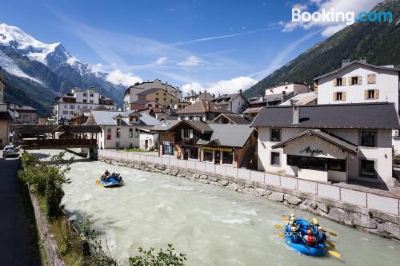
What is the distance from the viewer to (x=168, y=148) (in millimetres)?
A: 45312

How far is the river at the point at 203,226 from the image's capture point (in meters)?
15.9

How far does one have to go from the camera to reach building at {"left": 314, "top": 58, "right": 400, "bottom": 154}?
1679 inches

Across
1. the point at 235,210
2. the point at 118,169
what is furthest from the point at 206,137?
the point at 235,210

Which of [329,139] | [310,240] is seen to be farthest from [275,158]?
[310,240]

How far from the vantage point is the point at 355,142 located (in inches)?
1083

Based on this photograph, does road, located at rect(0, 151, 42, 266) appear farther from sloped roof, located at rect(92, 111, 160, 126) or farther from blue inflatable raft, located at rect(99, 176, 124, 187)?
sloped roof, located at rect(92, 111, 160, 126)

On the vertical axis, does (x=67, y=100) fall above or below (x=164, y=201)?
above

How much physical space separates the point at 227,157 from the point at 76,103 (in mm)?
106667

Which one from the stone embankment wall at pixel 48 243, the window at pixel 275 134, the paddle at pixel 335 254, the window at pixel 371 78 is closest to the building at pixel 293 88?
the window at pixel 371 78

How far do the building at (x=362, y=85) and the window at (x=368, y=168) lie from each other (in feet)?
57.0

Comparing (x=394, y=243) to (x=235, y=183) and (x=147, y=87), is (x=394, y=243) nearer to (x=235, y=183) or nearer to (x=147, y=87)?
(x=235, y=183)

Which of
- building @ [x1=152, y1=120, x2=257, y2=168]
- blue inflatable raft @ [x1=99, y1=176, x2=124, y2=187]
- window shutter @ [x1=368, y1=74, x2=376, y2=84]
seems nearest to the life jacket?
building @ [x1=152, y1=120, x2=257, y2=168]

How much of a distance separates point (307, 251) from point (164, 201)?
13.9 metres

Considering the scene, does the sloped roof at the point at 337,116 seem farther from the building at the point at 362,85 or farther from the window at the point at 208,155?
the building at the point at 362,85
